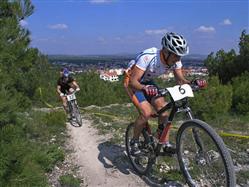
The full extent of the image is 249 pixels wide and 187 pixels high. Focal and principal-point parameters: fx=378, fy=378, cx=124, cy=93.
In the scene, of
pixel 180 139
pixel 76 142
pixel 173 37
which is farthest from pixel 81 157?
pixel 173 37

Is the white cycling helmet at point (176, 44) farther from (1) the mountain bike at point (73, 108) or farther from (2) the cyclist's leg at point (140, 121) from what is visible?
(1) the mountain bike at point (73, 108)

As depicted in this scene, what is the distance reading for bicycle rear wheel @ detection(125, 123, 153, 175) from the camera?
15.2ft

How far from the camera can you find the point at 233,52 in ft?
52.9

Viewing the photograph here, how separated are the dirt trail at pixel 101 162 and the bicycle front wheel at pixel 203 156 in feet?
2.50

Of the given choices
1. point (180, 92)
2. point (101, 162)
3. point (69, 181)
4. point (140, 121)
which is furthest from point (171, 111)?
point (101, 162)

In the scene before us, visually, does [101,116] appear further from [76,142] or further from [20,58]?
[20,58]

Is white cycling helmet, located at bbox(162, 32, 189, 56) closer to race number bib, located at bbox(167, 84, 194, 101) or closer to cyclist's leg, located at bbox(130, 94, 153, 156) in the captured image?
race number bib, located at bbox(167, 84, 194, 101)

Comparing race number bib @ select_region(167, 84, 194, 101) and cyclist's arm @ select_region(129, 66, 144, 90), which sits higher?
cyclist's arm @ select_region(129, 66, 144, 90)

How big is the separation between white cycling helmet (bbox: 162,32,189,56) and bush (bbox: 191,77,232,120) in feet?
16.4

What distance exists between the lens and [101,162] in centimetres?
545

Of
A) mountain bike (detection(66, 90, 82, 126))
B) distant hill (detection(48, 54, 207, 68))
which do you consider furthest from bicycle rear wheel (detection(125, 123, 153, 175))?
mountain bike (detection(66, 90, 82, 126))

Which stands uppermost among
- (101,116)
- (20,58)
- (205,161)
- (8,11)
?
(8,11)

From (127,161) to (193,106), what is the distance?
422cm

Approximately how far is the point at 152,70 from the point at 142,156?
1.18 metres
